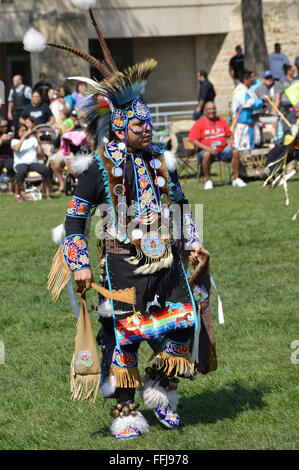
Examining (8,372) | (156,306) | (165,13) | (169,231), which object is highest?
(165,13)

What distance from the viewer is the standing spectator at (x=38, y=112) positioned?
17469 mm

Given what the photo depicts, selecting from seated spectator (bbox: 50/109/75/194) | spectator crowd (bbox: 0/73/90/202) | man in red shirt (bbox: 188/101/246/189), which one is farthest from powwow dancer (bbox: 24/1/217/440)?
seated spectator (bbox: 50/109/75/194)

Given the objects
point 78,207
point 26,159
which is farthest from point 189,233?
point 26,159

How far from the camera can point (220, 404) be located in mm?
5180

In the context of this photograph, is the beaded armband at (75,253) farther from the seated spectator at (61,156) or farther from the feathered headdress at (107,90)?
the seated spectator at (61,156)

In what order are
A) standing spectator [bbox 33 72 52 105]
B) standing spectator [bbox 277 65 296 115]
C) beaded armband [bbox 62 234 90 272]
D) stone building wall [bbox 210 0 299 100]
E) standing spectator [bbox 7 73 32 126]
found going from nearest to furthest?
1. beaded armband [bbox 62 234 90 272]
2. standing spectator [bbox 277 65 296 115]
3. standing spectator [bbox 7 73 32 126]
4. standing spectator [bbox 33 72 52 105]
5. stone building wall [bbox 210 0 299 100]

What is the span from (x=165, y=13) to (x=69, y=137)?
15935 mm

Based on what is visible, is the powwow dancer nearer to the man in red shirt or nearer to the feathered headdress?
the feathered headdress

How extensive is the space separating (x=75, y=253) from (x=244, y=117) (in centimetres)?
1192

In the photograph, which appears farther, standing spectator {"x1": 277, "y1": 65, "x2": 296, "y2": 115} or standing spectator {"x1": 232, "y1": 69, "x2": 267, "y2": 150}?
standing spectator {"x1": 277, "y1": 65, "x2": 296, "y2": 115}

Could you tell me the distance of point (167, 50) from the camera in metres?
31.9

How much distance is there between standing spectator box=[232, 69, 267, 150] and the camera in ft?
53.0

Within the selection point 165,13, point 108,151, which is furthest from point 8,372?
point 165,13
